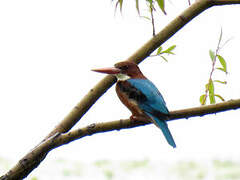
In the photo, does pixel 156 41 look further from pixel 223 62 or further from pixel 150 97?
pixel 150 97

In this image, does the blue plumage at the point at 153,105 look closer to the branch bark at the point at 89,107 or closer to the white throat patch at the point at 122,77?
the white throat patch at the point at 122,77

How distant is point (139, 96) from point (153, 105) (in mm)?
120

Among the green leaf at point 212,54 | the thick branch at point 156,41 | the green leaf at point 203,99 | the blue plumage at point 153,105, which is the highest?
the thick branch at point 156,41

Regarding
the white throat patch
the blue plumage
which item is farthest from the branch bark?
the white throat patch

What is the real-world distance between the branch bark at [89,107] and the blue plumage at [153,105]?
0.22 m

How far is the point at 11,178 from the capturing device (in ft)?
2.71

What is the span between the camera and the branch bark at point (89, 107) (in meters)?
0.85

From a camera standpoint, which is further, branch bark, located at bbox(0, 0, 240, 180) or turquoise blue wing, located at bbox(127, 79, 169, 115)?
turquoise blue wing, located at bbox(127, 79, 169, 115)

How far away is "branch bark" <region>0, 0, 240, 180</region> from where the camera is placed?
2.78 feet

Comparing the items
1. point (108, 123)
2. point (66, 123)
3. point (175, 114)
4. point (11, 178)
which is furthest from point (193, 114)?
point (11, 178)

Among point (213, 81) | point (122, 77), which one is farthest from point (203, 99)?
point (122, 77)

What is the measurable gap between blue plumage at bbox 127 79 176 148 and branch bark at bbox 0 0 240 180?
0.73ft

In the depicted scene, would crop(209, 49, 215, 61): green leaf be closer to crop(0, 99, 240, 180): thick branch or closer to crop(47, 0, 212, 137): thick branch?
crop(47, 0, 212, 137): thick branch

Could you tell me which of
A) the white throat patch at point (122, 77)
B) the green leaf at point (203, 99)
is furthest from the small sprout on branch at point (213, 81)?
the white throat patch at point (122, 77)
